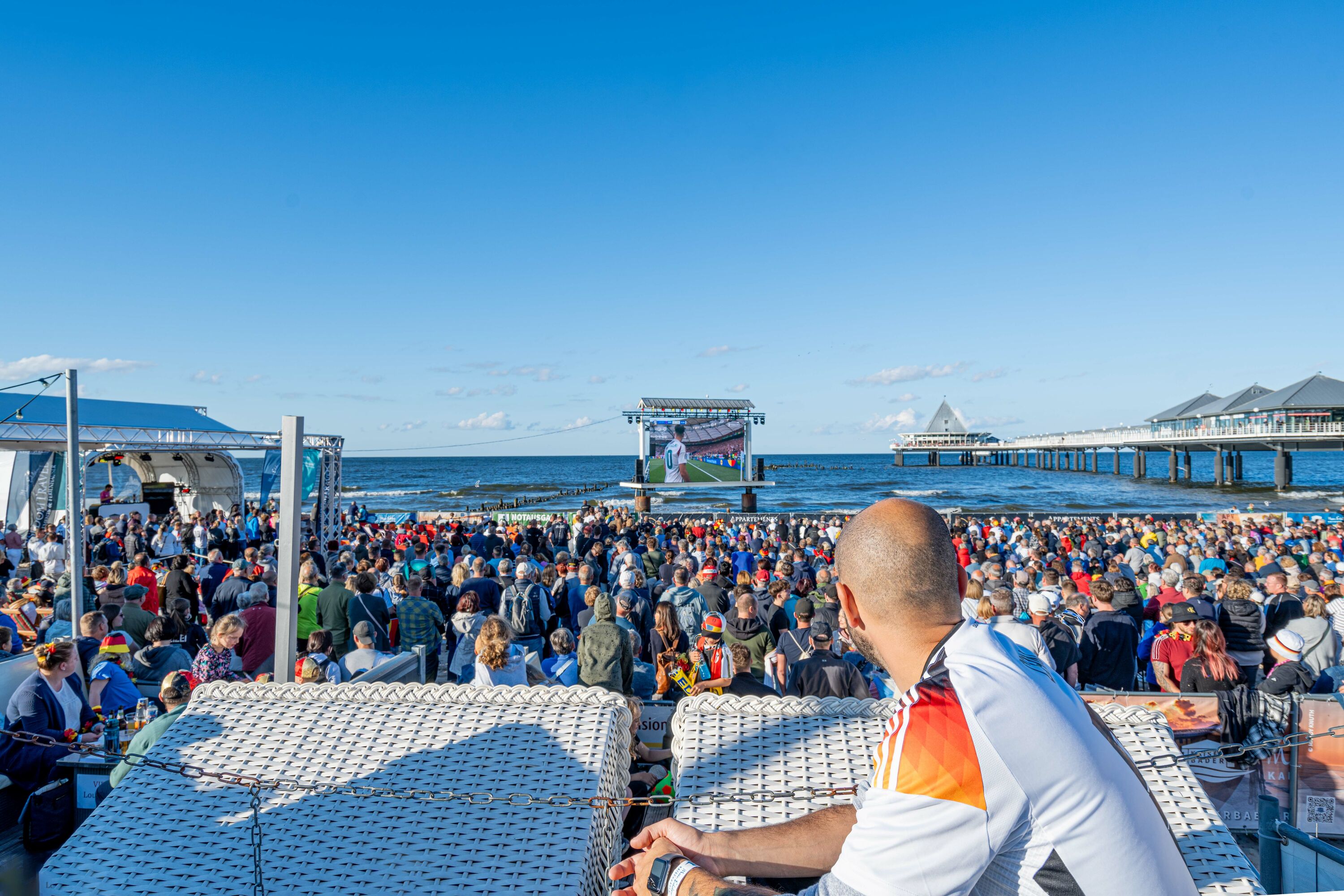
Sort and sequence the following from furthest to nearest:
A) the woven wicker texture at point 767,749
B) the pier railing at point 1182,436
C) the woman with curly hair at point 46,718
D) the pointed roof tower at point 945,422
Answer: the pointed roof tower at point 945,422 → the pier railing at point 1182,436 → the woman with curly hair at point 46,718 → the woven wicker texture at point 767,749

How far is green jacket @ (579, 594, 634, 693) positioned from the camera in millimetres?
5434

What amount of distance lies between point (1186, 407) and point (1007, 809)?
8607 cm

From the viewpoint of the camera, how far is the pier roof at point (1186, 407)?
228ft

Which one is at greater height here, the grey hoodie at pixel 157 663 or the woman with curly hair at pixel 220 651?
the woman with curly hair at pixel 220 651

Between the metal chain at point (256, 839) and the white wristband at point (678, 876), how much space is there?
1477 mm

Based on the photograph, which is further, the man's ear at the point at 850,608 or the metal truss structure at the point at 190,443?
the metal truss structure at the point at 190,443

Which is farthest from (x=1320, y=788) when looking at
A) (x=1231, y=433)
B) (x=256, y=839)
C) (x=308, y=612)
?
(x=1231, y=433)

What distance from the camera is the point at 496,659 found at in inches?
187

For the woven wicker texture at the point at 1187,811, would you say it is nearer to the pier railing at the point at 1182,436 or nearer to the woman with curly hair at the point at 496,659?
the woman with curly hair at the point at 496,659

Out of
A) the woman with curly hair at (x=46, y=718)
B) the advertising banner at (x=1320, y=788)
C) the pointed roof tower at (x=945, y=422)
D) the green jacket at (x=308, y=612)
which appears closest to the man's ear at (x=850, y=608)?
the advertising banner at (x=1320, y=788)

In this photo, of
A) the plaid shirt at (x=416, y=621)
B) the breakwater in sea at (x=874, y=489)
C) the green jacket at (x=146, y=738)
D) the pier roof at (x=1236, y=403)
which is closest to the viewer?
the green jacket at (x=146, y=738)

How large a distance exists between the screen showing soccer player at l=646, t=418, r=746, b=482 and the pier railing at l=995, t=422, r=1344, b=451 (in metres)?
39.6

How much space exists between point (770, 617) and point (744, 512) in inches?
1105

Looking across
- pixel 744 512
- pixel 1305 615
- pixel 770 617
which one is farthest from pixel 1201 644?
pixel 744 512
